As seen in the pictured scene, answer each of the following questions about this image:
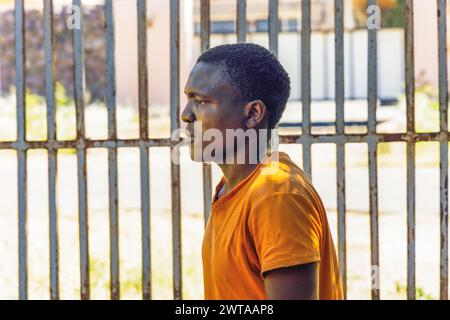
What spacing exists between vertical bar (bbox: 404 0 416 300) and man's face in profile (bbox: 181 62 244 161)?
1828 millimetres

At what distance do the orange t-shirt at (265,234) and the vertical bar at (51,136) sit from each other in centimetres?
200

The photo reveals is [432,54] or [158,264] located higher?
[432,54]

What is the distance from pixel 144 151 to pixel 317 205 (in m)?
2.09

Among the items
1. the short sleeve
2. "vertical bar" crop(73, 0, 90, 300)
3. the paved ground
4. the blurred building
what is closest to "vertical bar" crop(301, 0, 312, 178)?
"vertical bar" crop(73, 0, 90, 300)

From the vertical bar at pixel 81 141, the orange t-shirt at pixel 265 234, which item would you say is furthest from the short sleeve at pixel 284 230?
the vertical bar at pixel 81 141

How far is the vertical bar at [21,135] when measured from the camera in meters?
4.05

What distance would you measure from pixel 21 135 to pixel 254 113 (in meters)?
2.19

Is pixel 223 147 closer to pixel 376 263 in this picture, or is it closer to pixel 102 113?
pixel 376 263

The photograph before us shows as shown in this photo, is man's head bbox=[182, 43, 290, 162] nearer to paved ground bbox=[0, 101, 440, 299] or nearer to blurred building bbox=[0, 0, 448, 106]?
paved ground bbox=[0, 101, 440, 299]

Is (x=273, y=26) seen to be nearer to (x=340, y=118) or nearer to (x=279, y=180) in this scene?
(x=340, y=118)

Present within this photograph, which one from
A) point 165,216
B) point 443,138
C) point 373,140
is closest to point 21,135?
point 373,140

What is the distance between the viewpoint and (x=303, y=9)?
3.92 meters

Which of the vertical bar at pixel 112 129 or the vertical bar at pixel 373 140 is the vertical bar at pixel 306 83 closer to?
the vertical bar at pixel 373 140
